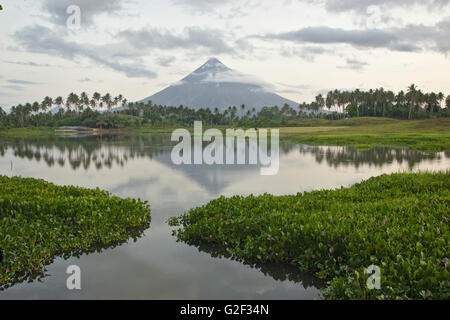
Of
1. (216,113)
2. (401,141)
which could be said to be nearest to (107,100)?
(216,113)

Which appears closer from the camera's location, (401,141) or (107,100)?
(401,141)

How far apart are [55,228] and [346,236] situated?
8470 millimetres

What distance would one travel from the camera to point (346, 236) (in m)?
8.71

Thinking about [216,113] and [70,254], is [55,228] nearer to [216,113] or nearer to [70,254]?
[70,254]

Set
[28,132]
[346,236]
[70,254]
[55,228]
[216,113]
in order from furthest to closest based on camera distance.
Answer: [216,113]
[28,132]
[55,228]
[70,254]
[346,236]

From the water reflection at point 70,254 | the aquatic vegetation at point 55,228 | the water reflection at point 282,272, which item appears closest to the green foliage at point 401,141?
the water reflection at point 282,272

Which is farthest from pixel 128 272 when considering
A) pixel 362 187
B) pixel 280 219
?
pixel 362 187

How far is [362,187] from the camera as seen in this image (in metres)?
15.6

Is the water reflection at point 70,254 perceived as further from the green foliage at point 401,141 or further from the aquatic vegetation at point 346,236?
the green foliage at point 401,141

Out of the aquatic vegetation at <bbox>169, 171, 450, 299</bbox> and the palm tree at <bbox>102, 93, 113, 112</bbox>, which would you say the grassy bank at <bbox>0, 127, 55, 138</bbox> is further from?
the aquatic vegetation at <bbox>169, 171, 450, 299</bbox>

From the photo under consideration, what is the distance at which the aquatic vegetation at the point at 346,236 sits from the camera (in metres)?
6.90

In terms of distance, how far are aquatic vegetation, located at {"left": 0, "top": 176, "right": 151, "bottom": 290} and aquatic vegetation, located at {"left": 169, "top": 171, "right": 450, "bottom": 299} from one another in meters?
1.96

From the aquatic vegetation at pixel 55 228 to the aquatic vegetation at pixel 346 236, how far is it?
6.43 ft

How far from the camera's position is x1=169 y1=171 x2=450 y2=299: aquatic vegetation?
690 cm
